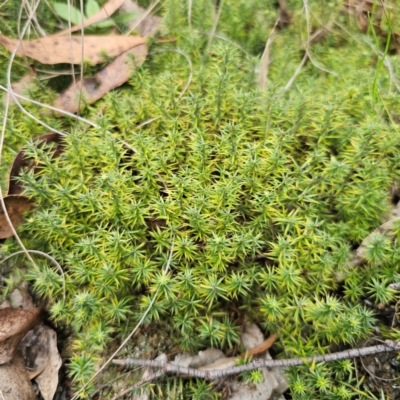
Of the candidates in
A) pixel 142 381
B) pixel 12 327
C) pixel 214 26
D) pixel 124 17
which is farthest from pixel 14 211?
pixel 214 26

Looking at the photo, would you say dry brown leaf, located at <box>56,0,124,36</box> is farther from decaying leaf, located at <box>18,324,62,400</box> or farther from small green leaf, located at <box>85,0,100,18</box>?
decaying leaf, located at <box>18,324,62,400</box>

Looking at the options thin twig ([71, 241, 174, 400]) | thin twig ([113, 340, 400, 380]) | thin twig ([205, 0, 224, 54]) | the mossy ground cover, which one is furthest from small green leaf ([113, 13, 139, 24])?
thin twig ([113, 340, 400, 380])

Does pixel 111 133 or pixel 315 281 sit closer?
pixel 315 281

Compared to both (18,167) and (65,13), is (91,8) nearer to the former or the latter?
(65,13)

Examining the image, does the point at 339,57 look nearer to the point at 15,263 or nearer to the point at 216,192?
the point at 216,192

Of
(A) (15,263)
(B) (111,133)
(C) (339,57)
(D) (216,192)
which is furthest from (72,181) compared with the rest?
(C) (339,57)

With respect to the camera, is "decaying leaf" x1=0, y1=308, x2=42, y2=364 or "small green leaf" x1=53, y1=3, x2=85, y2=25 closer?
"decaying leaf" x1=0, y1=308, x2=42, y2=364
